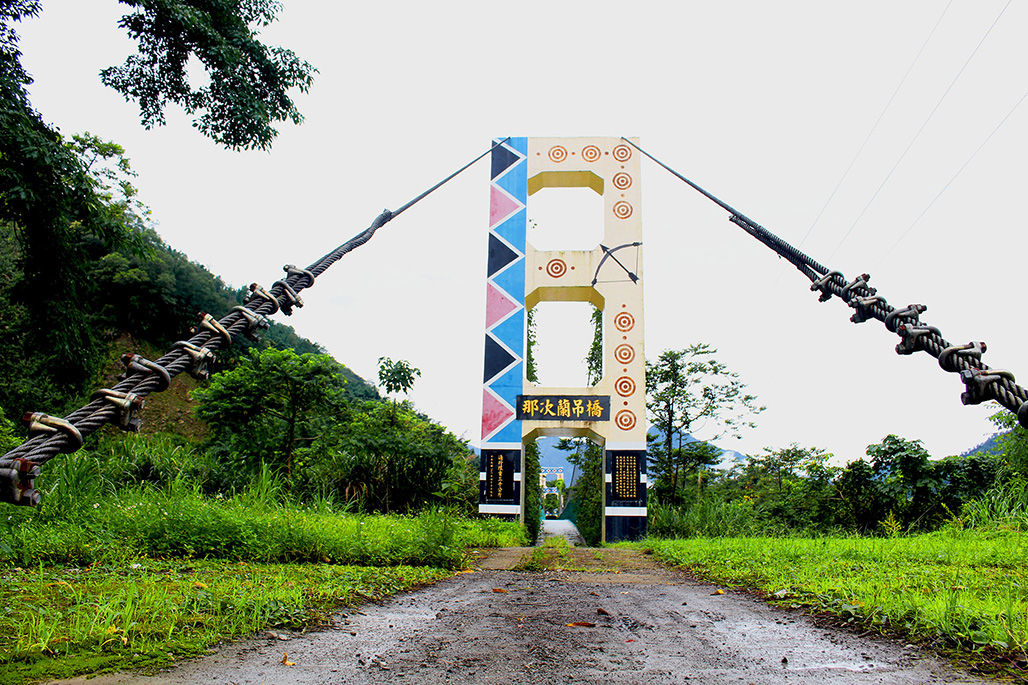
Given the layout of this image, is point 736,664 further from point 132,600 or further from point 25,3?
point 25,3

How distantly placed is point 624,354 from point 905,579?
9.13 meters

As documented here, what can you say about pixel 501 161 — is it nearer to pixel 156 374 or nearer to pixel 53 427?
pixel 156 374

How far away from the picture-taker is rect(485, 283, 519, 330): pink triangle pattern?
42.6 feet

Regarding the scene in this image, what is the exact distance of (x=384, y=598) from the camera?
10.7ft

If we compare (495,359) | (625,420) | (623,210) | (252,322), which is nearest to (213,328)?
(252,322)

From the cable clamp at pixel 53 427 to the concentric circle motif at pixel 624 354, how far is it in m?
11.8

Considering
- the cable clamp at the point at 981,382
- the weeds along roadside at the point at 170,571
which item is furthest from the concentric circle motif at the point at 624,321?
the cable clamp at the point at 981,382

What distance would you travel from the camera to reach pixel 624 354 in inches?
498

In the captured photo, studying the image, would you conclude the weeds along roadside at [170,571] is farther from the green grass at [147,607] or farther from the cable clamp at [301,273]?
the cable clamp at [301,273]

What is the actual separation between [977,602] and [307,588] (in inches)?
121

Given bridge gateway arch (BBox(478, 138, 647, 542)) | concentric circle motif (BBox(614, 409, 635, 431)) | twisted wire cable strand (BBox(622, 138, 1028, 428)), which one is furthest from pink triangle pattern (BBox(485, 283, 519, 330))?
twisted wire cable strand (BBox(622, 138, 1028, 428))

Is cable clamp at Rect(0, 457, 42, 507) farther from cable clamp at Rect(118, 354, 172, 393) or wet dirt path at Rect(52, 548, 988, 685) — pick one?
wet dirt path at Rect(52, 548, 988, 685)

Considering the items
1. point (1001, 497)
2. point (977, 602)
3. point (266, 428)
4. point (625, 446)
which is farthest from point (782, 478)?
point (977, 602)

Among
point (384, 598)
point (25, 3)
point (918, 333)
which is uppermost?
point (25, 3)
